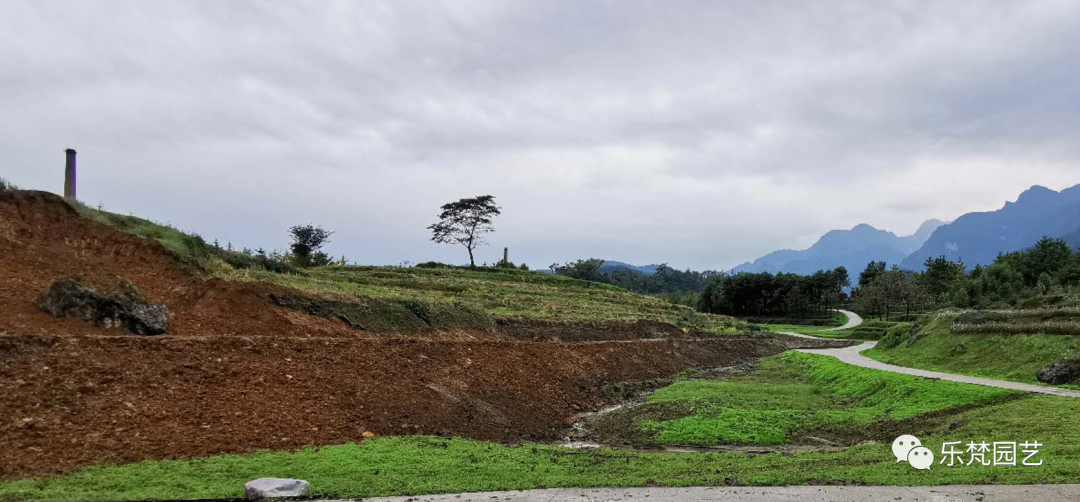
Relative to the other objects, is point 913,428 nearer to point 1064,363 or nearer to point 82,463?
point 1064,363

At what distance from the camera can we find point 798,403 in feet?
60.7

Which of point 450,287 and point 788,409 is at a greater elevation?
point 450,287

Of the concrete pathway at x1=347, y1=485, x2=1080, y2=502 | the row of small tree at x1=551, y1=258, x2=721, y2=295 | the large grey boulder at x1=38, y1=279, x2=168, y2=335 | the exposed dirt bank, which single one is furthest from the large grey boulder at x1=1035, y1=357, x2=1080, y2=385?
the row of small tree at x1=551, y1=258, x2=721, y2=295

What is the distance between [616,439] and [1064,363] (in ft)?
47.3

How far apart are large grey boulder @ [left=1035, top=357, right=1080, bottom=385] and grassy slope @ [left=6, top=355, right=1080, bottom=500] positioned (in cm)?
633

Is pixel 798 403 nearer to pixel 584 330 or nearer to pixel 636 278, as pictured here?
pixel 584 330

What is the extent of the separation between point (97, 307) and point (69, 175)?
36.3 feet

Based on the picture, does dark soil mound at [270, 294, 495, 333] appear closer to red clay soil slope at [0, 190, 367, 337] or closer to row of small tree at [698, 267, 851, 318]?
red clay soil slope at [0, 190, 367, 337]

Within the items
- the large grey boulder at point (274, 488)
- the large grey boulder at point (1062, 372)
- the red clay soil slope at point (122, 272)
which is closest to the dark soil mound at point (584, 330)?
the red clay soil slope at point (122, 272)

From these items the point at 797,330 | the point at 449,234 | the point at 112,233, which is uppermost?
the point at 449,234

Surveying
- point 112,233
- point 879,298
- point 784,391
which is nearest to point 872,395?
point 784,391

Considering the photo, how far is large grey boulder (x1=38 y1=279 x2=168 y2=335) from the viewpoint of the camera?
13062 millimetres

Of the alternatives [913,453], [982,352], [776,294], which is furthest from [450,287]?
[776,294]

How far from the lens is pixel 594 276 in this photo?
143 meters
